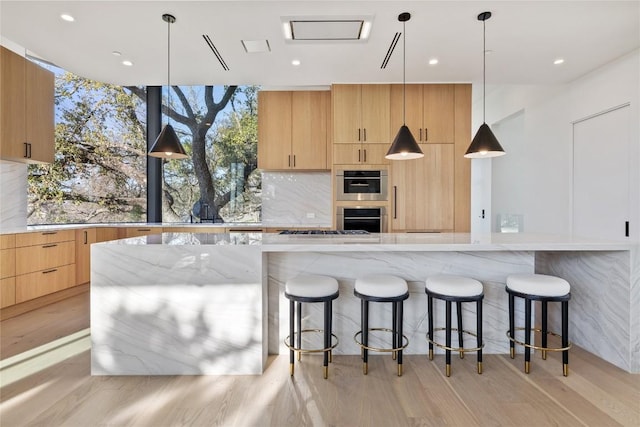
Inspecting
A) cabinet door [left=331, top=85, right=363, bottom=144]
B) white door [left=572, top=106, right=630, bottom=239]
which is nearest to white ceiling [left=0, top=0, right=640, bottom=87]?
cabinet door [left=331, top=85, right=363, bottom=144]

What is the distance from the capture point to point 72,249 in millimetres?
3842

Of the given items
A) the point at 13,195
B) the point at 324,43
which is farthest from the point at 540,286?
the point at 13,195

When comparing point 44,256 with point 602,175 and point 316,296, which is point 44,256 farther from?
point 602,175

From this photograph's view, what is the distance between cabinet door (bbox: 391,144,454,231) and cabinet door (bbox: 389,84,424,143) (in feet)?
1.24

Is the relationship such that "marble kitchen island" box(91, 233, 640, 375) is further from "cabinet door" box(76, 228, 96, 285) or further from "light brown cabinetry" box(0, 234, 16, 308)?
"cabinet door" box(76, 228, 96, 285)

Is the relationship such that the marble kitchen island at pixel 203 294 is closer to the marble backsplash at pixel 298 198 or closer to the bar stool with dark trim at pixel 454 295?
the bar stool with dark trim at pixel 454 295

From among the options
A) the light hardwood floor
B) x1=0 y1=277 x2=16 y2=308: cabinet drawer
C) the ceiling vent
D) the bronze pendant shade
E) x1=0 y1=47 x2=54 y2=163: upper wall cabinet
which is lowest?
the light hardwood floor

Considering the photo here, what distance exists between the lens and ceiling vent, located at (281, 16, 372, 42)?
2.56 m

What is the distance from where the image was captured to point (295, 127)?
439 cm

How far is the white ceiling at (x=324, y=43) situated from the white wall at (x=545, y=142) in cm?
30

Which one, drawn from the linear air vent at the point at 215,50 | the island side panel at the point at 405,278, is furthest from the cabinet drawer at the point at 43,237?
the island side panel at the point at 405,278

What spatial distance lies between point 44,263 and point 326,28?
3.97 m

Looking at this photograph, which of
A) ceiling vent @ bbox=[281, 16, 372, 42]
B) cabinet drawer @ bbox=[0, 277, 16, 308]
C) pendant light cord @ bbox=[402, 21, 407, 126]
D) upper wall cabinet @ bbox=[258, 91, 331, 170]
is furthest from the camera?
upper wall cabinet @ bbox=[258, 91, 331, 170]

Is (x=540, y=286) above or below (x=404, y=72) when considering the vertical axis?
below
